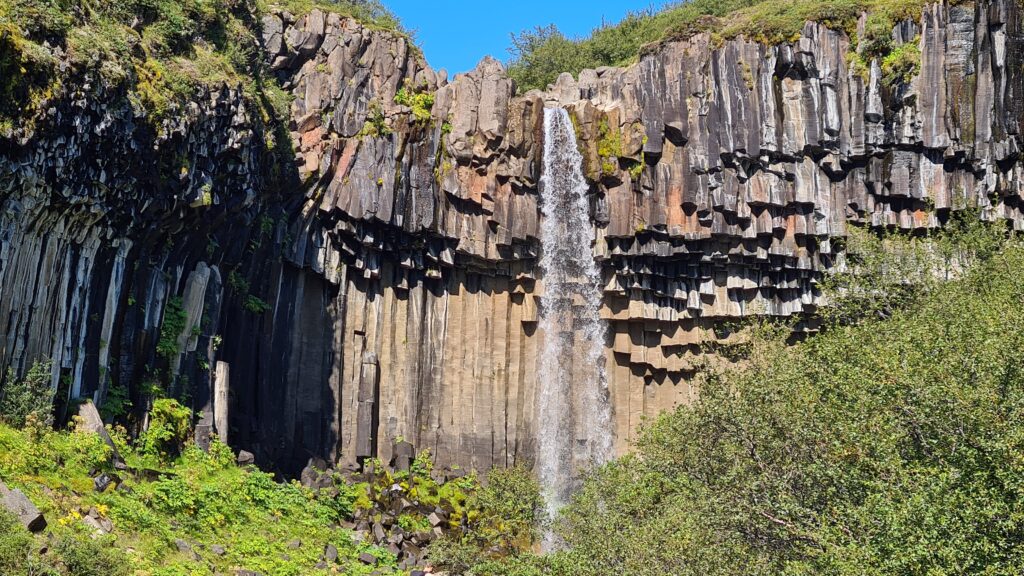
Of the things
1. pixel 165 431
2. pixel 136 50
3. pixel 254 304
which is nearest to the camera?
pixel 136 50

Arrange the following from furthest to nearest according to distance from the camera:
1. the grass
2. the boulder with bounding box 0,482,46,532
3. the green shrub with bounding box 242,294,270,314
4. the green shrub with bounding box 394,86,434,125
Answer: the green shrub with bounding box 394,86,434,125, the green shrub with bounding box 242,294,270,314, the grass, the boulder with bounding box 0,482,46,532

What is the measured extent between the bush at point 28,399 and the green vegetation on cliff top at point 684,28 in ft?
61.5

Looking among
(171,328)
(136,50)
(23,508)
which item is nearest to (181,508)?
(171,328)

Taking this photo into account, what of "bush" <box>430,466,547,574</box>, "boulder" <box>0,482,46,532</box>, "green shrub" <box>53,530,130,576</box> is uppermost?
"boulder" <box>0,482,46,532</box>

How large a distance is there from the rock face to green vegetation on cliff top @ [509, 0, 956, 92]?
0.41m

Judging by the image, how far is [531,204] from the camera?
30.6 metres

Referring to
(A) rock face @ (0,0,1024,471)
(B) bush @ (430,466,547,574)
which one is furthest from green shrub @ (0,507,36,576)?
(B) bush @ (430,466,547,574)

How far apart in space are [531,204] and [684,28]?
6.46 metres

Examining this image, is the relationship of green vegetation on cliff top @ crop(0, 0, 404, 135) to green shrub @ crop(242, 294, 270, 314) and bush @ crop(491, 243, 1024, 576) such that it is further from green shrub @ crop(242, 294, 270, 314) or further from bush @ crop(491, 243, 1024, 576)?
bush @ crop(491, 243, 1024, 576)

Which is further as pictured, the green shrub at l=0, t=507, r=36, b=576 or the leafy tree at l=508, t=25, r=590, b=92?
the leafy tree at l=508, t=25, r=590, b=92

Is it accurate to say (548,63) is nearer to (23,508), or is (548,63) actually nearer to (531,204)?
(531,204)

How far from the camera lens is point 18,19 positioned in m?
17.9

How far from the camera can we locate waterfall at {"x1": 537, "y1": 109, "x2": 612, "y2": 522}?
31.0 m

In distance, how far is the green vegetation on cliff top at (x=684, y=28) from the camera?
100 feet
